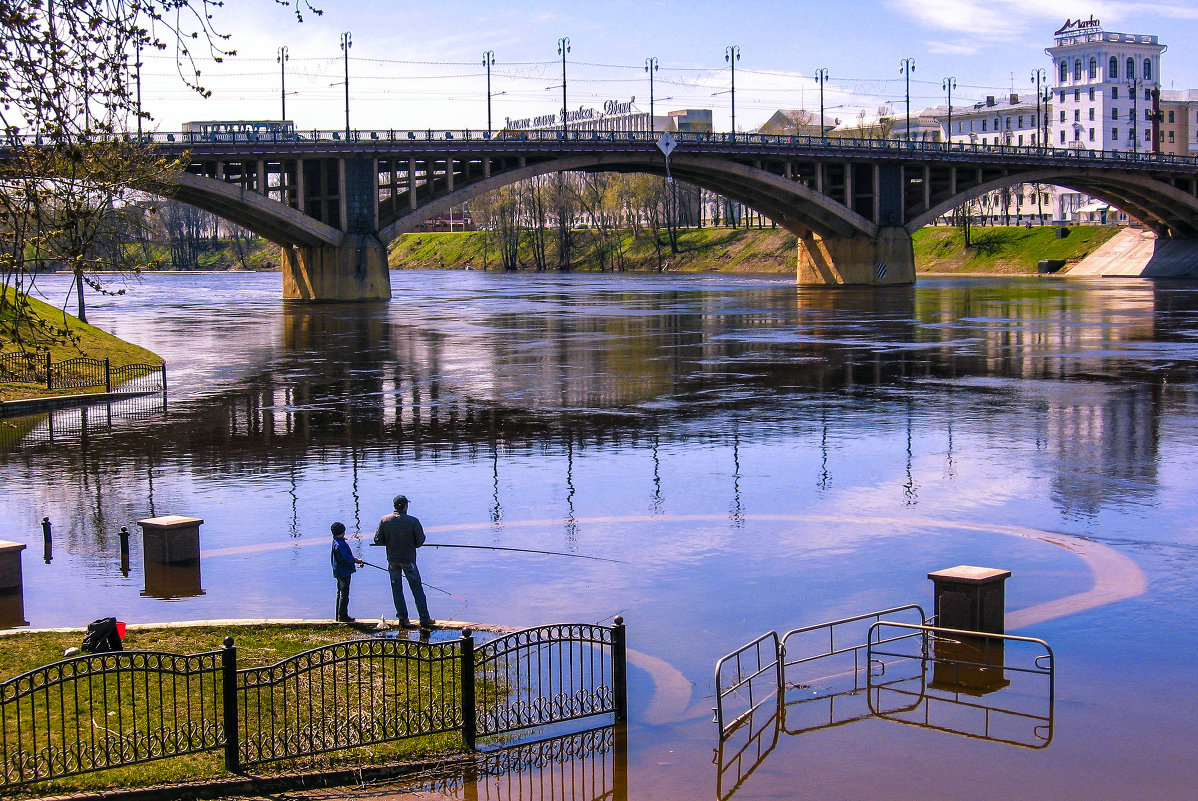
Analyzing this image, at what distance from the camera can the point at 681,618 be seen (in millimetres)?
15445

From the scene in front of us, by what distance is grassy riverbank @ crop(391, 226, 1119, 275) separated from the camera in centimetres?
12862

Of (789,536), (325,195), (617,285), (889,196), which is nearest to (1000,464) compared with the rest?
(789,536)

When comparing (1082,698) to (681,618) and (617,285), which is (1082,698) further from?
A: (617,285)

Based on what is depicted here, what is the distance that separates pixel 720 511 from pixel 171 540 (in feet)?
26.7

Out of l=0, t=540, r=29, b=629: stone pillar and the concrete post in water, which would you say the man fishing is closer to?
l=0, t=540, r=29, b=629: stone pillar

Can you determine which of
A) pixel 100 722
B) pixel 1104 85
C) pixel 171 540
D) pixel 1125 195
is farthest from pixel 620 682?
pixel 1104 85

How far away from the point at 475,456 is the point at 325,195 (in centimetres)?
6371

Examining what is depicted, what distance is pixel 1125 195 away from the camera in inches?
4830

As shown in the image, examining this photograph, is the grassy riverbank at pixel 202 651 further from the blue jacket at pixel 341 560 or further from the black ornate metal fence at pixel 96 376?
the black ornate metal fence at pixel 96 376

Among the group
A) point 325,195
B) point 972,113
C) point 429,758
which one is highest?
point 972,113

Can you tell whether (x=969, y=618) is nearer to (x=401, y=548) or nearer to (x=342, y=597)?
(x=401, y=548)

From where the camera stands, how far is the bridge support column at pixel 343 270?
86938mm

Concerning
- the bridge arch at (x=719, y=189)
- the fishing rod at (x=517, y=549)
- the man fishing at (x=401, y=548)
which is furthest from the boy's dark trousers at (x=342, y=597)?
the bridge arch at (x=719, y=189)

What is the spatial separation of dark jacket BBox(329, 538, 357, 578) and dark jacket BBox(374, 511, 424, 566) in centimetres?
35
